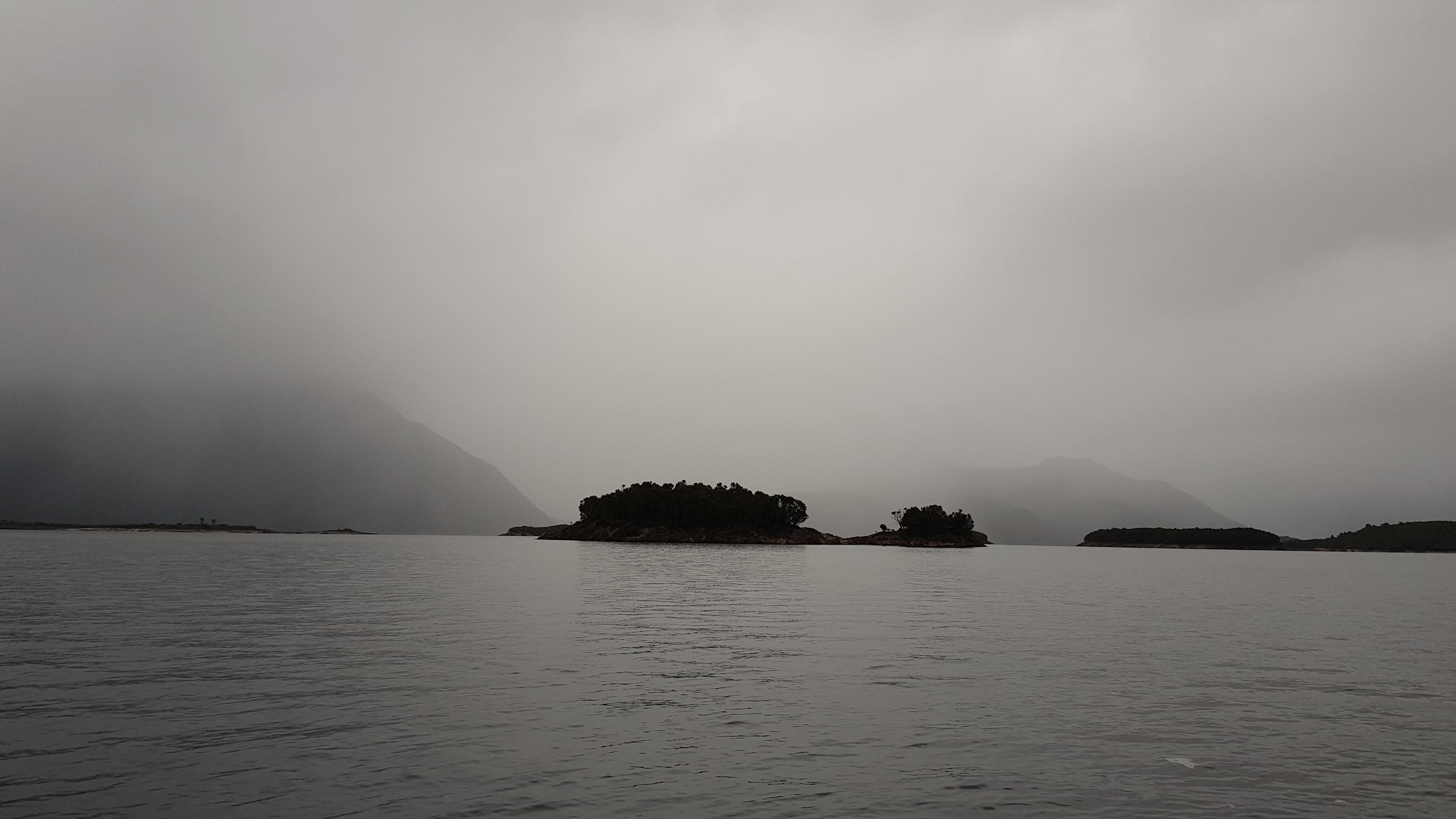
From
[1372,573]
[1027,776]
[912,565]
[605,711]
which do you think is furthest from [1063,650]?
[1372,573]

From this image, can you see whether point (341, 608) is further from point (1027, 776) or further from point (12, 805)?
point (1027, 776)

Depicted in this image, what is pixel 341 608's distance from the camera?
188ft

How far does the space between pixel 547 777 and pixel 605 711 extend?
23.1 ft

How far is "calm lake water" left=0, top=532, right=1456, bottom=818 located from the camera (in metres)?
18.3

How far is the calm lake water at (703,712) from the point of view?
60.1ft

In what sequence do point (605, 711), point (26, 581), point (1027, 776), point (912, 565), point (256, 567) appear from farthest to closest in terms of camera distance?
point (912, 565)
point (256, 567)
point (26, 581)
point (605, 711)
point (1027, 776)

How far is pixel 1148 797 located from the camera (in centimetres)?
1880

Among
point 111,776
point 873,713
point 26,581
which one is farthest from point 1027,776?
point 26,581

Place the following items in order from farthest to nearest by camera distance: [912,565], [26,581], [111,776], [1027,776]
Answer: [912,565] → [26,581] → [1027,776] → [111,776]

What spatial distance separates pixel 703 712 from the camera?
2650 centimetres

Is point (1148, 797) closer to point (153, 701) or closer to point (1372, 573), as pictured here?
point (153, 701)

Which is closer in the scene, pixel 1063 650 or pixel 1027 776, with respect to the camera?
pixel 1027 776

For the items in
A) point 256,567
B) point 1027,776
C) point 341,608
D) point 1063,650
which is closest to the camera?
point 1027,776

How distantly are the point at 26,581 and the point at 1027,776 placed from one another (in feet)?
309
